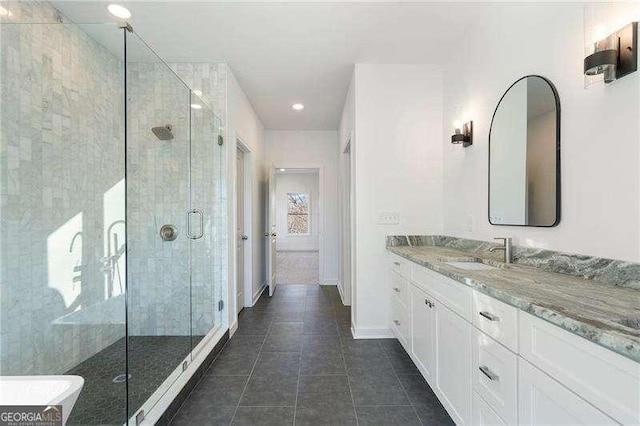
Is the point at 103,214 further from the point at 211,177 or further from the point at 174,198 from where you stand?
the point at 211,177

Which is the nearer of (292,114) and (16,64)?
(16,64)

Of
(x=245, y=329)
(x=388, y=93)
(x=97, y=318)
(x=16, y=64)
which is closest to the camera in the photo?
(x=16, y=64)

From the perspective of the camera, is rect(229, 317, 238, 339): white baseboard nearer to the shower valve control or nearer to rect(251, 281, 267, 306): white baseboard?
rect(251, 281, 267, 306): white baseboard

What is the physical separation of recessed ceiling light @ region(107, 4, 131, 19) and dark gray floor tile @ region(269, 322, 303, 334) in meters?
2.91

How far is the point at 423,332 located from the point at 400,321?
51cm

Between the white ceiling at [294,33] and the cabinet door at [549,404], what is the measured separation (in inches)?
87.3

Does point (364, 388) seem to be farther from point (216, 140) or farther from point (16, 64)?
point (16, 64)

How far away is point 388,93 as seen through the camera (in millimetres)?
2814

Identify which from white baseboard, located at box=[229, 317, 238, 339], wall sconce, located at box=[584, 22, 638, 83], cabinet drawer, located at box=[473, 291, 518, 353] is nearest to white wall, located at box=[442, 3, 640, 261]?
wall sconce, located at box=[584, 22, 638, 83]

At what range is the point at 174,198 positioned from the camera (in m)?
2.65

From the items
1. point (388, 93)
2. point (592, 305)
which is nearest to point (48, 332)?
point (592, 305)

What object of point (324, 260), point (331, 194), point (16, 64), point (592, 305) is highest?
point (16, 64)

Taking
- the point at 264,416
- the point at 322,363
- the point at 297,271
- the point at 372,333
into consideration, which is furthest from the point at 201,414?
the point at 297,271

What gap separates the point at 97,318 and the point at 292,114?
3.21 metres
